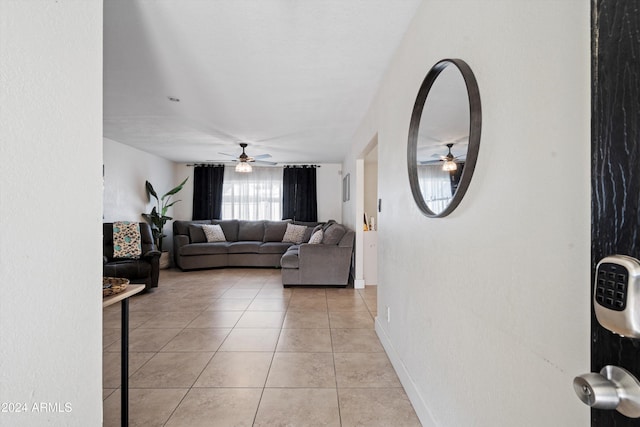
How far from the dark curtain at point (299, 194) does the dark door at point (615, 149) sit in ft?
21.3

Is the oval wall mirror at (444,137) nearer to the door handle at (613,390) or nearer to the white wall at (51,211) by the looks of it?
the door handle at (613,390)

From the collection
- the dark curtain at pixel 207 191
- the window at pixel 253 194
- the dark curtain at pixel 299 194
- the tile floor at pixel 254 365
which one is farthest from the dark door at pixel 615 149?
the dark curtain at pixel 207 191

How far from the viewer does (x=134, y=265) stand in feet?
13.3

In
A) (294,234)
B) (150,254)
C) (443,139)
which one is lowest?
(150,254)

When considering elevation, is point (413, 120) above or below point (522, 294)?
above

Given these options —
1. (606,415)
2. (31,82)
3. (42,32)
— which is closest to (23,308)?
(31,82)

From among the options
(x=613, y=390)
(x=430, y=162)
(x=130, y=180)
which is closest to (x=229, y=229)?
(x=130, y=180)

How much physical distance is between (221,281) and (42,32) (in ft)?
14.9

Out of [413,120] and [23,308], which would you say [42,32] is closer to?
[23,308]

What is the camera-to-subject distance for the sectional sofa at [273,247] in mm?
4387

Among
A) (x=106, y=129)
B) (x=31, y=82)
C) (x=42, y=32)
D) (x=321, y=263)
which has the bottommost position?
(x=321, y=263)

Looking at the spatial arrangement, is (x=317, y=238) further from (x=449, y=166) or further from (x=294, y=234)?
(x=449, y=166)

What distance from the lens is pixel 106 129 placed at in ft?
13.4

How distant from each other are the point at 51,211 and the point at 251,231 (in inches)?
230
